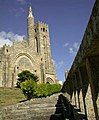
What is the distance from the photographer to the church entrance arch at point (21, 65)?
4969cm

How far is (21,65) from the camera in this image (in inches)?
2099

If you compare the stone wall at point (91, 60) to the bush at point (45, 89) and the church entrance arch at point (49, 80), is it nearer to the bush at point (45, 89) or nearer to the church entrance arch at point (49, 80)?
the bush at point (45, 89)

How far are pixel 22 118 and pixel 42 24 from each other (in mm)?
53802

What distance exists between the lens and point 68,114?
1377 centimetres

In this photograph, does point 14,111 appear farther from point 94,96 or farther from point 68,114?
point 94,96

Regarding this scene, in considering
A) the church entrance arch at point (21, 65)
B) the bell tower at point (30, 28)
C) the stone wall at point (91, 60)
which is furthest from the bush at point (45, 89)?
the stone wall at point (91, 60)

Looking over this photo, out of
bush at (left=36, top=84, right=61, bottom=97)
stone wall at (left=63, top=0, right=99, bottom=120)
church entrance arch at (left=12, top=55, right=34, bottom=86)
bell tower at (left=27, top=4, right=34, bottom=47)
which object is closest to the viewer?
stone wall at (left=63, top=0, right=99, bottom=120)

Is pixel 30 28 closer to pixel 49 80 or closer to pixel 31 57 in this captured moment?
pixel 31 57

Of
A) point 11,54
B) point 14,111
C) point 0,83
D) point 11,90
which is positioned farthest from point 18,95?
point 14,111

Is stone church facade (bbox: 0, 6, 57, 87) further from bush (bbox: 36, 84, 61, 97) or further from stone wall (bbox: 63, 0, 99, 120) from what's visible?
stone wall (bbox: 63, 0, 99, 120)

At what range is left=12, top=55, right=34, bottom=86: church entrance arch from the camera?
163 ft

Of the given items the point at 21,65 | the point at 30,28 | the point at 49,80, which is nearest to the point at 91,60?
the point at 21,65

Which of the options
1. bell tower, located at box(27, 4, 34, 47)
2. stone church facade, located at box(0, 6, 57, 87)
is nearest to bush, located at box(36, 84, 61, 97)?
stone church facade, located at box(0, 6, 57, 87)

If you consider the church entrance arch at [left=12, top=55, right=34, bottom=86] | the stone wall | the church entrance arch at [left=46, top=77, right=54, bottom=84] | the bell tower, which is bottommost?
the stone wall
